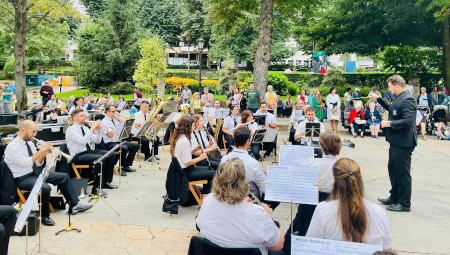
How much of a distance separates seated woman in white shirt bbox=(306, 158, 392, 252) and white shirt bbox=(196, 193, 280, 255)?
1.31ft

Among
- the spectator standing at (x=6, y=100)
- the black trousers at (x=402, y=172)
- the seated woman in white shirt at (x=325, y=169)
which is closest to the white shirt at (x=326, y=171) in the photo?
the seated woman in white shirt at (x=325, y=169)

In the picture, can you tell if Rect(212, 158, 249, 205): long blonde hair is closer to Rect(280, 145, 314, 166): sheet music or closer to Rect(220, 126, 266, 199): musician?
Rect(220, 126, 266, 199): musician

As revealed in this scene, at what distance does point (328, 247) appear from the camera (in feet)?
9.73

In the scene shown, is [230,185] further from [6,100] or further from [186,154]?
[6,100]

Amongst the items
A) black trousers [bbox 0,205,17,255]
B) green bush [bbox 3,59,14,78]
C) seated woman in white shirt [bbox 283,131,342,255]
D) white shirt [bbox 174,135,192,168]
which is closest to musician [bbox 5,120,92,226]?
black trousers [bbox 0,205,17,255]

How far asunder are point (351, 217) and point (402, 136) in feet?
15.0

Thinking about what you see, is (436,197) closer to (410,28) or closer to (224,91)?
(410,28)

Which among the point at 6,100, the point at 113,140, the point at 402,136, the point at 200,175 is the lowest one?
the point at 200,175

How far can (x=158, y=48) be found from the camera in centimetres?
2964

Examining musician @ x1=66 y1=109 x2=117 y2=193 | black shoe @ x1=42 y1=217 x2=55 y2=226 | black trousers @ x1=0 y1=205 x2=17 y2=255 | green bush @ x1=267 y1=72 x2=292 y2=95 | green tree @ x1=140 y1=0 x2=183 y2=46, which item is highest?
green tree @ x1=140 y1=0 x2=183 y2=46

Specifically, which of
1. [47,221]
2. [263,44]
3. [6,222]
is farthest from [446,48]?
[6,222]

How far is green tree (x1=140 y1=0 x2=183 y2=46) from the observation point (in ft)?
174

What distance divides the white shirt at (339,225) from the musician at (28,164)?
4.45 metres

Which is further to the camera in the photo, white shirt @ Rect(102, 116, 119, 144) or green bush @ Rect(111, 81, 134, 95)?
green bush @ Rect(111, 81, 134, 95)
